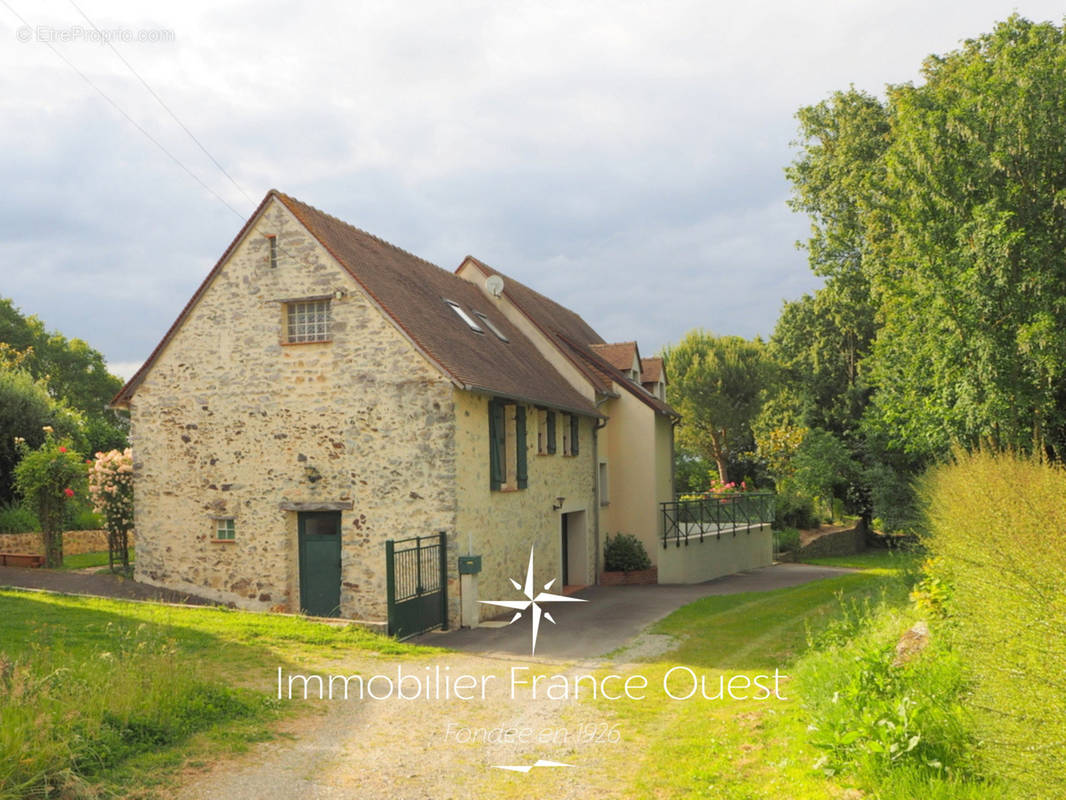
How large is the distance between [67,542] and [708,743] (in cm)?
2239

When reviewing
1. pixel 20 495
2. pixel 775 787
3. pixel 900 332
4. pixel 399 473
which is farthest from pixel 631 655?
pixel 20 495

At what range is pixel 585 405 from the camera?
22906mm

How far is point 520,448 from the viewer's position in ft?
60.5

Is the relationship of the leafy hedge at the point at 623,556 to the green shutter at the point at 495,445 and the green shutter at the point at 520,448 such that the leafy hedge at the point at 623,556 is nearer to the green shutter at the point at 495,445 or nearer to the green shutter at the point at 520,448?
the green shutter at the point at 520,448

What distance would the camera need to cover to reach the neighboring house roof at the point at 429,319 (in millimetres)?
16292

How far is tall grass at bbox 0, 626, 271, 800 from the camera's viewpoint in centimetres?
625

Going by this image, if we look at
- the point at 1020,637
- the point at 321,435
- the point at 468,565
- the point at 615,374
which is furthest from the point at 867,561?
the point at 1020,637

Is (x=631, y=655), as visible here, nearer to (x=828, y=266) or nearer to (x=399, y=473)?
(x=399, y=473)

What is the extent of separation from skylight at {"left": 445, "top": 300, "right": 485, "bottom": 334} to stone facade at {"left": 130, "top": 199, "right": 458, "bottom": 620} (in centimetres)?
435

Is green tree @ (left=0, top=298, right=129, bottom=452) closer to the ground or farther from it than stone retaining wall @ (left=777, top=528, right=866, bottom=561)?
farther from it

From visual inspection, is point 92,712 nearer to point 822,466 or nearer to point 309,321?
point 309,321

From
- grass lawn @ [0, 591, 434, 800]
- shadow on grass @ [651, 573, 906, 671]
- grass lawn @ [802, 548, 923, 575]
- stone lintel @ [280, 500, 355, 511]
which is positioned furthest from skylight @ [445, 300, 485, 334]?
grass lawn @ [802, 548, 923, 575]

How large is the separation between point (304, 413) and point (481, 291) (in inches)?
393

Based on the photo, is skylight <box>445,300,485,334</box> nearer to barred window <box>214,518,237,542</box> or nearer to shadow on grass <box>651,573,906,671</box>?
barred window <box>214,518,237,542</box>
